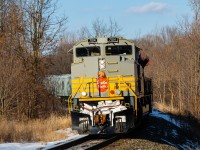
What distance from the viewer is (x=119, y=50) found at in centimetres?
1385

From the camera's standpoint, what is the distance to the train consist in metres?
12.5

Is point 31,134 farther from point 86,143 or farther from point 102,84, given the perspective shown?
point 102,84

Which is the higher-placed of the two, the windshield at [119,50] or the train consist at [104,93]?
the windshield at [119,50]

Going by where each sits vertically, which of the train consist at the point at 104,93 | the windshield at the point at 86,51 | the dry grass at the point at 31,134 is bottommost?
the dry grass at the point at 31,134

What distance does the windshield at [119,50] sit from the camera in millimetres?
13781

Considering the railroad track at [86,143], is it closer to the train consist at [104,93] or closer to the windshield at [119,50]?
the train consist at [104,93]

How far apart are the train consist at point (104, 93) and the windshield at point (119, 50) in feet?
0.43

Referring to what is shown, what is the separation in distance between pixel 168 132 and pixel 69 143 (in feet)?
19.5

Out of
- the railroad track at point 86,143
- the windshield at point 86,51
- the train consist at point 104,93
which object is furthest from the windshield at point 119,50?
the railroad track at point 86,143

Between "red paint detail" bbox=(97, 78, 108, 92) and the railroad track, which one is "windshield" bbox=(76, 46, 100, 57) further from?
the railroad track

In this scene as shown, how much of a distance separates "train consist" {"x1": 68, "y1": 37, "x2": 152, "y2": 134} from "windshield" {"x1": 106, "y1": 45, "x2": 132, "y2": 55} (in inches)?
5.1

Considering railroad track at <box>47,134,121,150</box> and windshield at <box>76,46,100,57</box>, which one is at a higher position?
windshield at <box>76,46,100,57</box>

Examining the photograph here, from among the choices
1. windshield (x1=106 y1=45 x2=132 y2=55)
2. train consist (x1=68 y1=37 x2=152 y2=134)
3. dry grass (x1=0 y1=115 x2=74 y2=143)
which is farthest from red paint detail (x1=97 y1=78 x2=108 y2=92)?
dry grass (x1=0 y1=115 x2=74 y2=143)

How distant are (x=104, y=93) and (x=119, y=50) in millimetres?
1836
